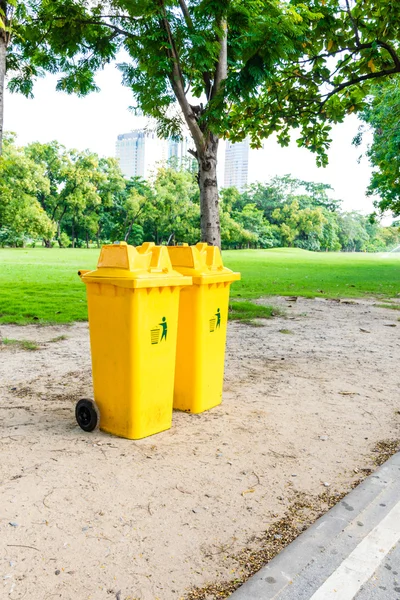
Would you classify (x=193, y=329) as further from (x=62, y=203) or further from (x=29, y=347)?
(x=62, y=203)

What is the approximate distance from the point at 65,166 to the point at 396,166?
150ft

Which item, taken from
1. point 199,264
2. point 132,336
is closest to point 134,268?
point 132,336

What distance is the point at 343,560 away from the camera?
2.24m

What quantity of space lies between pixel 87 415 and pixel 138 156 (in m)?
85.1

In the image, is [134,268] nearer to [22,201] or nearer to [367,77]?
[367,77]

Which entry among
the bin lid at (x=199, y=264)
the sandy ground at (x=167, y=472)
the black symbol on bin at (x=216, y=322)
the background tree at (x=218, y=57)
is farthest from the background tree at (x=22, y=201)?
the black symbol on bin at (x=216, y=322)

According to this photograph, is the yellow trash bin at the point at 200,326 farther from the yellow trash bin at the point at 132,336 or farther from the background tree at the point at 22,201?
the background tree at the point at 22,201

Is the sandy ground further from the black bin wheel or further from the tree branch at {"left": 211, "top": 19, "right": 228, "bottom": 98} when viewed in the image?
the tree branch at {"left": 211, "top": 19, "right": 228, "bottom": 98}

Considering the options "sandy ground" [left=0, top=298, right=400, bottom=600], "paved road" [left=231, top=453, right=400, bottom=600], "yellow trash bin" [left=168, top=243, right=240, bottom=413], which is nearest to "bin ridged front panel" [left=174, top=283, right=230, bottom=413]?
"yellow trash bin" [left=168, top=243, right=240, bottom=413]

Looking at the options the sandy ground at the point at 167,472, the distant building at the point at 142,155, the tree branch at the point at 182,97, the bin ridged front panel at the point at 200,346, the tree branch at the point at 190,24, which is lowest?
the sandy ground at the point at 167,472

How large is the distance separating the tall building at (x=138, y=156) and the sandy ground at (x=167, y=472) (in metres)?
41.2

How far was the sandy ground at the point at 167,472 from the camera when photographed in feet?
7.05

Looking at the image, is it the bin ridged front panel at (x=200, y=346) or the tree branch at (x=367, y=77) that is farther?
the tree branch at (x=367, y=77)

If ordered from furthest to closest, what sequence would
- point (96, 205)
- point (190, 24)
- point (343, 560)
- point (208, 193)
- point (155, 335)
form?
point (96, 205), point (208, 193), point (190, 24), point (155, 335), point (343, 560)
